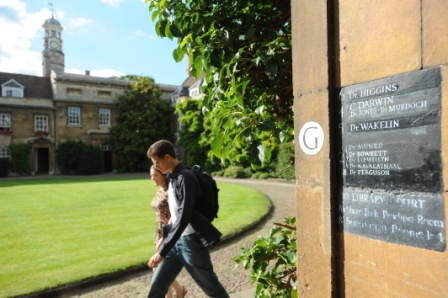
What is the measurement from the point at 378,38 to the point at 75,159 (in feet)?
113

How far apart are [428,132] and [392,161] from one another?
0.70ft

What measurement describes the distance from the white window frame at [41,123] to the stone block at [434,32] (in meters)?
37.3

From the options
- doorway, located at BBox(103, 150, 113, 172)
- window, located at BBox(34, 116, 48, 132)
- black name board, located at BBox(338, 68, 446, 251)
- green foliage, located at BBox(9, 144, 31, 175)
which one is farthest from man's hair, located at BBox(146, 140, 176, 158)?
doorway, located at BBox(103, 150, 113, 172)

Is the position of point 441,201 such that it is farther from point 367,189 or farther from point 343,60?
point 343,60

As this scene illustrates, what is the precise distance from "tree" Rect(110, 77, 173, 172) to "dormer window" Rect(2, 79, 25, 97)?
385 inches

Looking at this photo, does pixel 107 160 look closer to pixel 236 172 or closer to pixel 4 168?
pixel 4 168

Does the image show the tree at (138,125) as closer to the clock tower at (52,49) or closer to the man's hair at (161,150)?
the clock tower at (52,49)

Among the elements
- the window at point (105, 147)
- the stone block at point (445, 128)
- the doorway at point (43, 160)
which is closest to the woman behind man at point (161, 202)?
the stone block at point (445, 128)

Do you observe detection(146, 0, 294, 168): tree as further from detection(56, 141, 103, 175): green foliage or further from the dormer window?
the dormer window

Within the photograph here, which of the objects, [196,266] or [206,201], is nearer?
[196,266]

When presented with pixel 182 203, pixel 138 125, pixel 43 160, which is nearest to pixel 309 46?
pixel 182 203

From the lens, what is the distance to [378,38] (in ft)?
5.48

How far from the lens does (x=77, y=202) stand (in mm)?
12750

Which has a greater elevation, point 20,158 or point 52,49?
point 52,49
